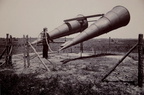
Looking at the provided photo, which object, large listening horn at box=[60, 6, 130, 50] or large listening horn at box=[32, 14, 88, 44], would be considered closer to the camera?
large listening horn at box=[60, 6, 130, 50]

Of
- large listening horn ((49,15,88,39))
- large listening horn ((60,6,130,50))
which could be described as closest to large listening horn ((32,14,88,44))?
large listening horn ((49,15,88,39))

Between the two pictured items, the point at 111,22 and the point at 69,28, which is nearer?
the point at 111,22

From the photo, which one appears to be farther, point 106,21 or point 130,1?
point 130,1

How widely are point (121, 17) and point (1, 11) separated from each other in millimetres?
6107

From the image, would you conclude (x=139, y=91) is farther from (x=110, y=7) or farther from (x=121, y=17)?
(x=110, y=7)

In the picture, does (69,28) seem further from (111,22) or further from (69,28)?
(111,22)

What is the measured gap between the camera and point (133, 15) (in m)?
6.37

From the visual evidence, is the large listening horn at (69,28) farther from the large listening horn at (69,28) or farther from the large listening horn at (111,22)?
the large listening horn at (111,22)

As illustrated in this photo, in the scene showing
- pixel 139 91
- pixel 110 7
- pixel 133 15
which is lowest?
pixel 139 91

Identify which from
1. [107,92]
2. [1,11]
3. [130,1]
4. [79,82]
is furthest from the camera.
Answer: [1,11]

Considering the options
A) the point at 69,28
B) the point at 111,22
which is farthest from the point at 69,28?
the point at 111,22

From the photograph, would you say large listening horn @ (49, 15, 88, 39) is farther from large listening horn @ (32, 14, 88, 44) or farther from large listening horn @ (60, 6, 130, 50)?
large listening horn @ (60, 6, 130, 50)

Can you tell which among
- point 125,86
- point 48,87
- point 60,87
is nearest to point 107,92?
point 125,86

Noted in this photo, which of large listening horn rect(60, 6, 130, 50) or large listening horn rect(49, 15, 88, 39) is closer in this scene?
large listening horn rect(60, 6, 130, 50)
